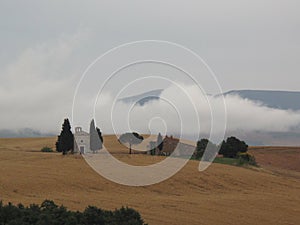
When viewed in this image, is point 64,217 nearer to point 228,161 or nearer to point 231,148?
point 228,161

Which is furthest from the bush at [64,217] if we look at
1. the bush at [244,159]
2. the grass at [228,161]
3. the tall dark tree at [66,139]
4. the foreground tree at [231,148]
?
the foreground tree at [231,148]

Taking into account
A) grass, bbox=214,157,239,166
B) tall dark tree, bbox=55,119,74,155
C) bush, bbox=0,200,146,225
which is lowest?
bush, bbox=0,200,146,225

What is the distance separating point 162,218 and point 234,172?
98.9ft

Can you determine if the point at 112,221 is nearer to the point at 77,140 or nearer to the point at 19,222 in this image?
the point at 19,222

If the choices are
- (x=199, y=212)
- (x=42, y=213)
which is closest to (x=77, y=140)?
(x=199, y=212)

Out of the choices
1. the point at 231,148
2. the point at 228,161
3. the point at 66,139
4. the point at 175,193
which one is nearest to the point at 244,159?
the point at 228,161

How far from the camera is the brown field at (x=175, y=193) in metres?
26.5

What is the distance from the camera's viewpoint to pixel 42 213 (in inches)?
643

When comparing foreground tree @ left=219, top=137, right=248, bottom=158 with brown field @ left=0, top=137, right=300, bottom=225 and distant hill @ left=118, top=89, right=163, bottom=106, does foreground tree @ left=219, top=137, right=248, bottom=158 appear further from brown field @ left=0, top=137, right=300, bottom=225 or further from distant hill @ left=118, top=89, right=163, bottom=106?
distant hill @ left=118, top=89, right=163, bottom=106

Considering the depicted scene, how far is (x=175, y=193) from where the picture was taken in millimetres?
37469

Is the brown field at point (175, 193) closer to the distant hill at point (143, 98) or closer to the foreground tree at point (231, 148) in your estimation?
the distant hill at point (143, 98)

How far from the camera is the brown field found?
26547 millimetres

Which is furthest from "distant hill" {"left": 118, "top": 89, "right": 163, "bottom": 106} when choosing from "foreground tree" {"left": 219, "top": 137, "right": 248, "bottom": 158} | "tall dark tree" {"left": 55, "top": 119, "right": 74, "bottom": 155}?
"foreground tree" {"left": 219, "top": 137, "right": 248, "bottom": 158}

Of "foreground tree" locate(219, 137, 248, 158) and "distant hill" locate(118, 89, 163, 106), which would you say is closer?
"distant hill" locate(118, 89, 163, 106)
